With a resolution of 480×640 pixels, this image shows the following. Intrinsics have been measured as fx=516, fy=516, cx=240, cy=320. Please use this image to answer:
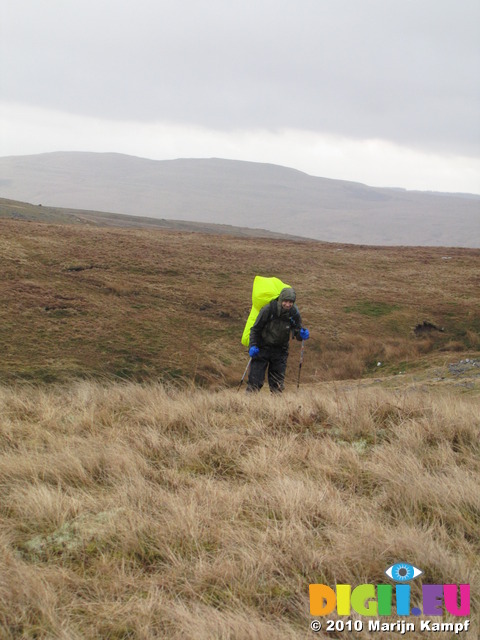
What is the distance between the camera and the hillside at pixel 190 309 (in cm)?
1484

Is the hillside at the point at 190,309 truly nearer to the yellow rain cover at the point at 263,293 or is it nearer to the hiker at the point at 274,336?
the hiker at the point at 274,336

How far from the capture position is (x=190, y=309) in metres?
20.2

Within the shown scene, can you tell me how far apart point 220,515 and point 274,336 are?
5.93m

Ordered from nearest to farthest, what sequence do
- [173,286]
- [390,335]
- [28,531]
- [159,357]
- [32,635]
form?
[32,635]
[28,531]
[159,357]
[390,335]
[173,286]

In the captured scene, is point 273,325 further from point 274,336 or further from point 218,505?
point 218,505

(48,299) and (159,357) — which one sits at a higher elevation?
(48,299)

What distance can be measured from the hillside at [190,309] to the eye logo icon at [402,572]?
31.5ft

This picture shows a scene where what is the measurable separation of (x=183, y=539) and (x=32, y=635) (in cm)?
113

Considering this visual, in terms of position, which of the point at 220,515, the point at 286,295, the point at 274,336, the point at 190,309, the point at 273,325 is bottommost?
the point at 220,515

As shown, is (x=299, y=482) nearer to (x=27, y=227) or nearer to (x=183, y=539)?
(x=183, y=539)

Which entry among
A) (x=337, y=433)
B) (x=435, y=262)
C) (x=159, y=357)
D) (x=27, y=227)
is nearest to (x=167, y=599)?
(x=337, y=433)

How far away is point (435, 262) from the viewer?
34.0 m

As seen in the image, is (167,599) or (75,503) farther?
(75,503)

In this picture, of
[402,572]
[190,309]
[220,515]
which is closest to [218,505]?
[220,515]
